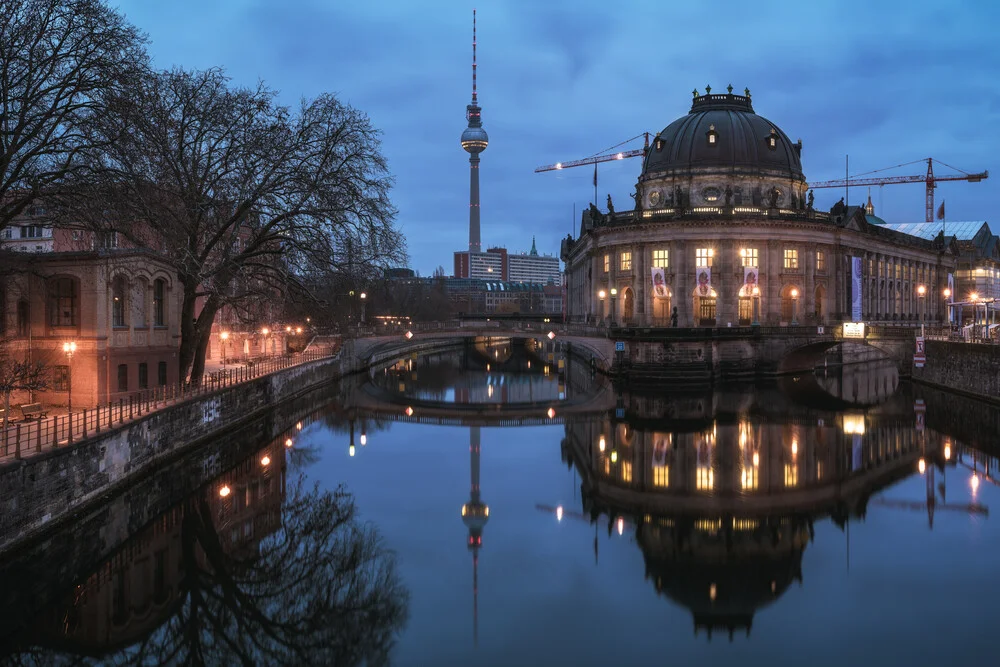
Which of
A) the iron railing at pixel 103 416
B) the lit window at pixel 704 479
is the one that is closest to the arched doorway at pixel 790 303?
the lit window at pixel 704 479

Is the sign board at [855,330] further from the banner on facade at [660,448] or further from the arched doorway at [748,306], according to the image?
the banner on facade at [660,448]

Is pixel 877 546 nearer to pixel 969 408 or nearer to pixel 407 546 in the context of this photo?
pixel 407 546

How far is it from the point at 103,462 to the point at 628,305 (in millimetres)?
65609

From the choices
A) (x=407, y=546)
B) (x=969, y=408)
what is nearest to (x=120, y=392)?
(x=407, y=546)

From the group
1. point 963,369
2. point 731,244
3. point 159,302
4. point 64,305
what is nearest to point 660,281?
point 731,244

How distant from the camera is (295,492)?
2856 cm

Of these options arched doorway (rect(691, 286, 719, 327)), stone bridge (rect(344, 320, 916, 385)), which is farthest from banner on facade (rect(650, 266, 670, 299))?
stone bridge (rect(344, 320, 916, 385))

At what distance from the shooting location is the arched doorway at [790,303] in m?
78.6

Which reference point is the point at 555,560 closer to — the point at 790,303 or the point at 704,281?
the point at 704,281

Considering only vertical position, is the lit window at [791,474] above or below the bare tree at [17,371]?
below

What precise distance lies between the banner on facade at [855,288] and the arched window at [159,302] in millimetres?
71072

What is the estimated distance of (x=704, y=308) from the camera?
3093 inches

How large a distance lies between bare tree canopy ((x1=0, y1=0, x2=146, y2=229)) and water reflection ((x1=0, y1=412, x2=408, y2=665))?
1191 cm

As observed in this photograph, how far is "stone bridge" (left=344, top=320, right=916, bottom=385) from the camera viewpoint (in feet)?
209
